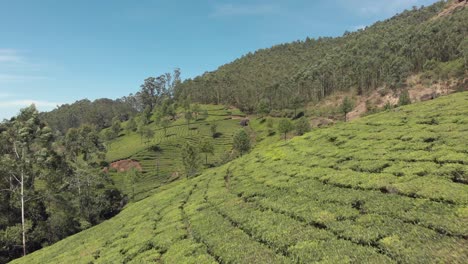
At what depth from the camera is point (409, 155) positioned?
32000 mm

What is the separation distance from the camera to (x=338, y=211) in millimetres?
23500

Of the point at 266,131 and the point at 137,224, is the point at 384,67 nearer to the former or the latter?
the point at 266,131

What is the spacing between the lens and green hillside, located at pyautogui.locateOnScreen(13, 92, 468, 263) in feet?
57.4

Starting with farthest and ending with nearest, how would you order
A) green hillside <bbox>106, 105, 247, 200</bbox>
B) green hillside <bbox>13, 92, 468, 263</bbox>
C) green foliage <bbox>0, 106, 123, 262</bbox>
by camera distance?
green hillside <bbox>106, 105, 247, 200</bbox> < green foliage <bbox>0, 106, 123, 262</bbox> < green hillside <bbox>13, 92, 468, 263</bbox>

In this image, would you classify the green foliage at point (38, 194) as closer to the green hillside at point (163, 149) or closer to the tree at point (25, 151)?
the tree at point (25, 151)

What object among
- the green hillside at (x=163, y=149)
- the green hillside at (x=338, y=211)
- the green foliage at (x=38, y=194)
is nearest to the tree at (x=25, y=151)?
the green foliage at (x=38, y=194)

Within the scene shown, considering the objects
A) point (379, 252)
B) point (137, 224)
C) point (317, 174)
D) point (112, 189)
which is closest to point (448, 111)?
point (317, 174)

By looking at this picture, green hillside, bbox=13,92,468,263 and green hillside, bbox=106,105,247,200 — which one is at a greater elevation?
green hillside, bbox=13,92,468,263

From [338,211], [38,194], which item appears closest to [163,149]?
[38,194]

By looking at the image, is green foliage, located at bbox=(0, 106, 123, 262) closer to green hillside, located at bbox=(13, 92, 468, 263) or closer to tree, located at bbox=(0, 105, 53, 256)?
tree, located at bbox=(0, 105, 53, 256)

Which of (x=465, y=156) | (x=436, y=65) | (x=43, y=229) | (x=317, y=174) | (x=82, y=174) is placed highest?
(x=436, y=65)

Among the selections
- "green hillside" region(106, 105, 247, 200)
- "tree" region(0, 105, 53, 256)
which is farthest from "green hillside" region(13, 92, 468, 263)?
"green hillside" region(106, 105, 247, 200)

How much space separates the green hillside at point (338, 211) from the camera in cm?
1750

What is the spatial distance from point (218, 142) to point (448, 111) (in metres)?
115
